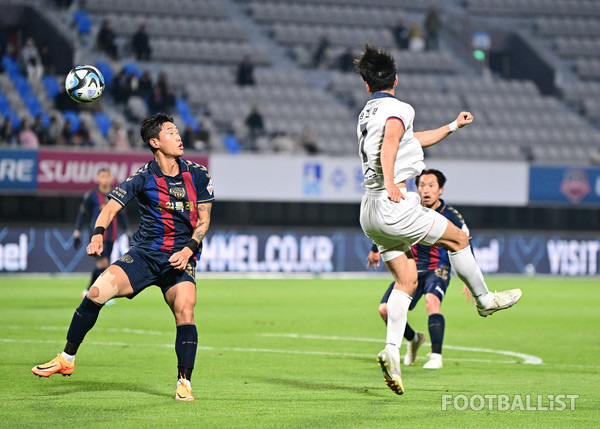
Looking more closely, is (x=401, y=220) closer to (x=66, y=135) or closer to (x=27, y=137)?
(x=27, y=137)

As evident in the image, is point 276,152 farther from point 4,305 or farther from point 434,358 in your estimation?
point 434,358

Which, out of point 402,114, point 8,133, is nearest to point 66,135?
point 8,133

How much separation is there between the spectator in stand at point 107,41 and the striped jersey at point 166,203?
922 inches

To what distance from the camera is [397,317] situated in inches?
304

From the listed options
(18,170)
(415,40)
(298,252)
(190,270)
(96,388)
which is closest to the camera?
(190,270)

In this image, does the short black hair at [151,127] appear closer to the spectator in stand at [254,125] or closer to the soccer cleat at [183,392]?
the soccer cleat at [183,392]

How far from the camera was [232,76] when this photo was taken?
107 ft

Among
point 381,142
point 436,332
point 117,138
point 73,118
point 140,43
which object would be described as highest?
point 140,43

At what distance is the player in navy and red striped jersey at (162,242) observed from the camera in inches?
301

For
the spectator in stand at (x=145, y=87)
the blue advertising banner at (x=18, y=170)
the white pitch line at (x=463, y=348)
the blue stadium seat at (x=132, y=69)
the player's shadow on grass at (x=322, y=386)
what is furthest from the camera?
the blue stadium seat at (x=132, y=69)

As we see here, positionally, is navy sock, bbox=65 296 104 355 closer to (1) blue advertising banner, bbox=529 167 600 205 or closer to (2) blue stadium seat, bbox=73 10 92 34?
(1) blue advertising banner, bbox=529 167 600 205

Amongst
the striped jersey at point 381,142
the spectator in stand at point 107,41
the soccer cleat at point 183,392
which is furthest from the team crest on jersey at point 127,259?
the spectator in stand at point 107,41

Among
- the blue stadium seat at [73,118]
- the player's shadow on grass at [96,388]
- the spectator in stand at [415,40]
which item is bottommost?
the player's shadow on grass at [96,388]

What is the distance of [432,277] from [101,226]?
13.9 ft
